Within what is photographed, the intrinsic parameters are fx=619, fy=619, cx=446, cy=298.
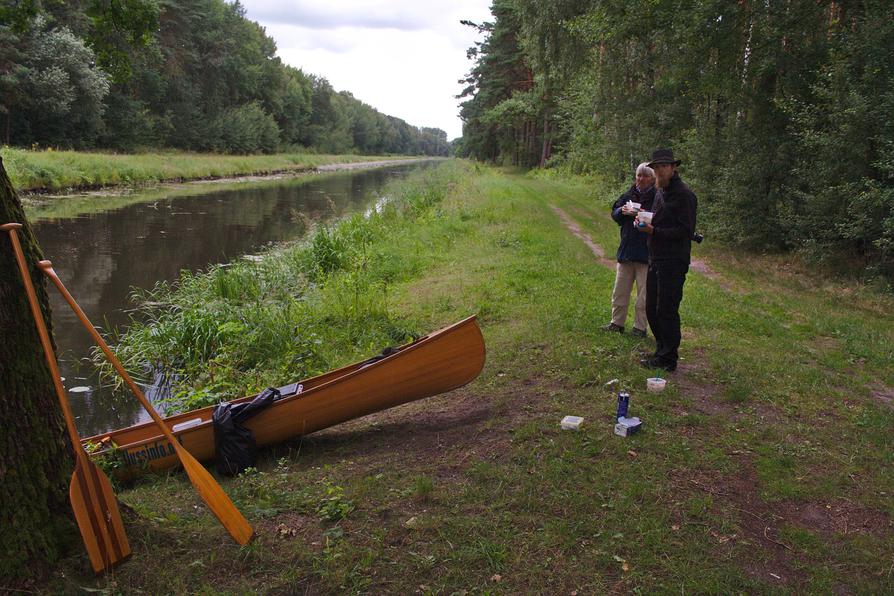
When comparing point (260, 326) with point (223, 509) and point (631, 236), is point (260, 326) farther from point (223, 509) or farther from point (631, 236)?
point (223, 509)

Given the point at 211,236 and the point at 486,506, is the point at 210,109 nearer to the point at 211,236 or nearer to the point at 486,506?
the point at 211,236

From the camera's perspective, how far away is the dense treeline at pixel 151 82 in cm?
633

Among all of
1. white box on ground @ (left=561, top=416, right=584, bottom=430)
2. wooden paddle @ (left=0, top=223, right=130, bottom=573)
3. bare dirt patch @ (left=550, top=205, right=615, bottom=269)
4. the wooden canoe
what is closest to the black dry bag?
the wooden canoe

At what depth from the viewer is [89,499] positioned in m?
2.98

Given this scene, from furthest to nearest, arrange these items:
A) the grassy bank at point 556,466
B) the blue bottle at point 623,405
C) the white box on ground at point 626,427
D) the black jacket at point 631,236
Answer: the black jacket at point 631,236 < the blue bottle at point 623,405 < the white box on ground at point 626,427 < the grassy bank at point 556,466

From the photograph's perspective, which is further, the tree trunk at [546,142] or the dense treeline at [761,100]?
the tree trunk at [546,142]

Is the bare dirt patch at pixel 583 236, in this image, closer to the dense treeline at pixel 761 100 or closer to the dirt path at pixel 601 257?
the dirt path at pixel 601 257

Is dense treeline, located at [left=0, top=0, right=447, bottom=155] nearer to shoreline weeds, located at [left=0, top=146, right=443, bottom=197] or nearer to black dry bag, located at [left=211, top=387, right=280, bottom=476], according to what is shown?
shoreline weeds, located at [left=0, top=146, right=443, bottom=197]

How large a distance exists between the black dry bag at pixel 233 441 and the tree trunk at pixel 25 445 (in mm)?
1783

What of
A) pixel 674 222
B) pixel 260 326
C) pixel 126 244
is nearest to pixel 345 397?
pixel 674 222

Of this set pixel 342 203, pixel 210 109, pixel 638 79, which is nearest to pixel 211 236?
pixel 342 203

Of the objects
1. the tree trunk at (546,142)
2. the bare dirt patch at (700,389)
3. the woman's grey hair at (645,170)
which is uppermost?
the tree trunk at (546,142)

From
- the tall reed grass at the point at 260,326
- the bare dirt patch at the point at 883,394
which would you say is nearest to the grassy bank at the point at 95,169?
the tall reed grass at the point at 260,326

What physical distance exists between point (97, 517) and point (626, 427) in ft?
11.2
